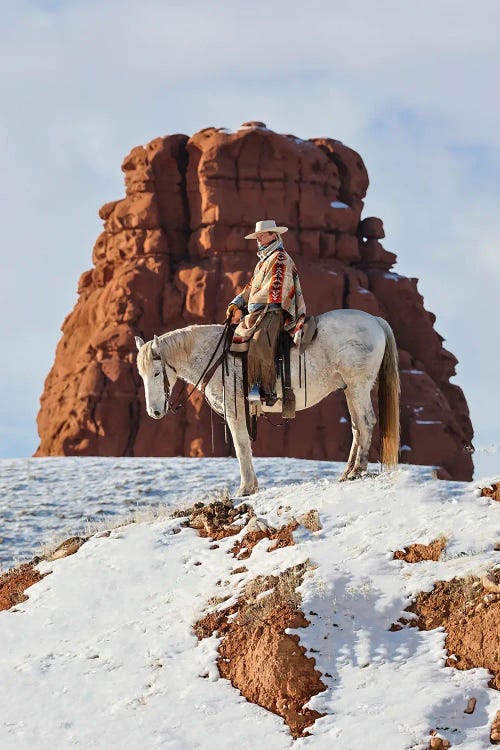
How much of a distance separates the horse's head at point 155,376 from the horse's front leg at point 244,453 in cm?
87

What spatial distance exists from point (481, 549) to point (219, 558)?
2734mm

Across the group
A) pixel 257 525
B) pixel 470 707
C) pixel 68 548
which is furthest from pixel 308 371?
pixel 470 707

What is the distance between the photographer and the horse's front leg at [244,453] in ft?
38.4

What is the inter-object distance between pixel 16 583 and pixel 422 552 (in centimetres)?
497

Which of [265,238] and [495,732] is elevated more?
[265,238]

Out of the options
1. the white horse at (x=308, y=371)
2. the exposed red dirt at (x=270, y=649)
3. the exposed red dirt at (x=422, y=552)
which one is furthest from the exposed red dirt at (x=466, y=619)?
the white horse at (x=308, y=371)

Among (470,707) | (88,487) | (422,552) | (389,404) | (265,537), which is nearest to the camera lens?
(470,707)

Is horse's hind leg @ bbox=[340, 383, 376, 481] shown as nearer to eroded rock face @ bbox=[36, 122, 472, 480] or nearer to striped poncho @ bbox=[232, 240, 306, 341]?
striped poncho @ bbox=[232, 240, 306, 341]

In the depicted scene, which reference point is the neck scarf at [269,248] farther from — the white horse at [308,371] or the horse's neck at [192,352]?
the horse's neck at [192,352]

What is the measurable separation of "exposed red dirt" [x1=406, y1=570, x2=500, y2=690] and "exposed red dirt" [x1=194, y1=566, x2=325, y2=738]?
0.92 meters

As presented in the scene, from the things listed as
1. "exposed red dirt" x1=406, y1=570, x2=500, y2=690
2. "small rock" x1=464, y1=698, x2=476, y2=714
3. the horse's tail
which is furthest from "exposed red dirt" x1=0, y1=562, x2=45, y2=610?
"small rock" x1=464, y1=698, x2=476, y2=714

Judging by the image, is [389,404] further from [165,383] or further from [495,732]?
[495,732]

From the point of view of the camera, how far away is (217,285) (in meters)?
55.4

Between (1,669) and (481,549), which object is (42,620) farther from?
(481,549)
